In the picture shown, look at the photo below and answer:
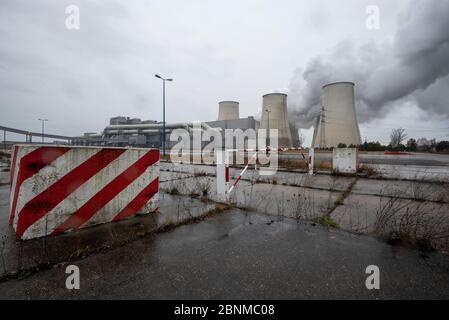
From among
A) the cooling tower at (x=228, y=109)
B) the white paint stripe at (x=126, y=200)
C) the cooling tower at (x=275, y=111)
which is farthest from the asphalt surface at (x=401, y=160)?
the cooling tower at (x=228, y=109)

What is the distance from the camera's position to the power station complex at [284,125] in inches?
1249

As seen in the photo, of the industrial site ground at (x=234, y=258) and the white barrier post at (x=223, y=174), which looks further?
the white barrier post at (x=223, y=174)

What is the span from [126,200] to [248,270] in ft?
7.25

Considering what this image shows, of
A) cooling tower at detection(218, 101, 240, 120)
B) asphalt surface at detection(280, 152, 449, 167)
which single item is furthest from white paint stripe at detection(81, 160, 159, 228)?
cooling tower at detection(218, 101, 240, 120)

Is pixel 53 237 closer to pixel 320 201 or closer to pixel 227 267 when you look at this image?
pixel 227 267

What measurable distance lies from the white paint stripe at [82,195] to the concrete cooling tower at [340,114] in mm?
34718

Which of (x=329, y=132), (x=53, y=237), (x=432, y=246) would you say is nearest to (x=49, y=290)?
(x=53, y=237)

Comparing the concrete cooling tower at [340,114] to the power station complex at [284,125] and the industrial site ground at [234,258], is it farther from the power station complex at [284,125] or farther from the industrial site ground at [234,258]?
the industrial site ground at [234,258]

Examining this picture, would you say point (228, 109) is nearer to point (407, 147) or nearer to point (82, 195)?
point (407, 147)

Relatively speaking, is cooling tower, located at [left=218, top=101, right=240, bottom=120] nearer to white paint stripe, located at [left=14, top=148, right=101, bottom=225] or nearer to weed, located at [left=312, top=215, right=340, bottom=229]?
weed, located at [left=312, top=215, right=340, bottom=229]

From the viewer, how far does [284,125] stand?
40.5m

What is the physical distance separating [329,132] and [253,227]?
38695mm

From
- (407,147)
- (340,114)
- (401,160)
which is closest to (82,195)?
(401,160)
